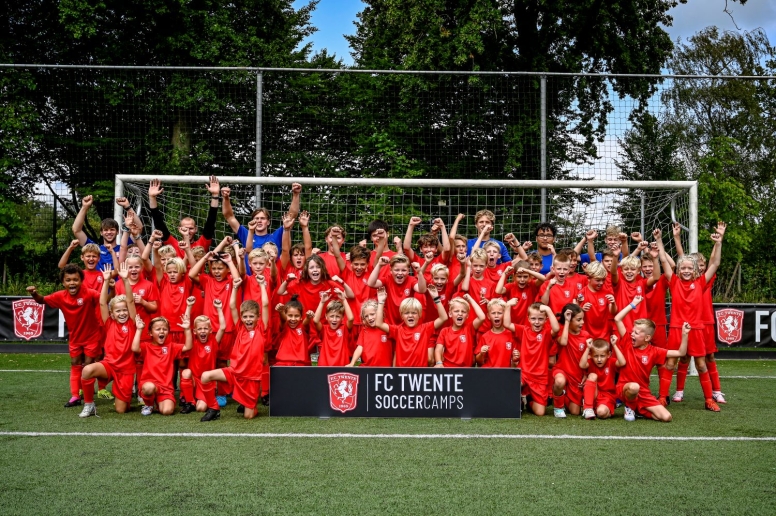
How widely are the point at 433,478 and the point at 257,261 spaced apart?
3.20m

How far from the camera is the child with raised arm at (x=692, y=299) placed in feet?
23.6

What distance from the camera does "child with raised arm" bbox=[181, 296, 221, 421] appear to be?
6770 millimetres

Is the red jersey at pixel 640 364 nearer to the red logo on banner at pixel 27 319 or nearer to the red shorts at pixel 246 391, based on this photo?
the red shorts at pixel 246 391

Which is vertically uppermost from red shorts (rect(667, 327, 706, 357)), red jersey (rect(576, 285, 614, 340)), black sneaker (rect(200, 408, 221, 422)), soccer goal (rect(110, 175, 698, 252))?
soccer goal (rect(110, 175, 698, 252))

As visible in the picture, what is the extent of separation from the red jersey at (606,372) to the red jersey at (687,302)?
116 cm

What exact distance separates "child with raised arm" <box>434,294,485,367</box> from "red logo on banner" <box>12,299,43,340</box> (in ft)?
26.5

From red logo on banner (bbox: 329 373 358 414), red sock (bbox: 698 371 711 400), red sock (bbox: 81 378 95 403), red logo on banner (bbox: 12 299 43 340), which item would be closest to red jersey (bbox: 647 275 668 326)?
red sock (bbox: 698 371 711 400)

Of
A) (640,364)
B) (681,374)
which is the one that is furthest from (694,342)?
(640,364)

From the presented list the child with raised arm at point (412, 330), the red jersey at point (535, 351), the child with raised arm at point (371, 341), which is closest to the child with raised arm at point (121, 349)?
the child with raised arm at point (371, 341)

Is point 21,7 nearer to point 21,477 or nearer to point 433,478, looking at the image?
point 21,477

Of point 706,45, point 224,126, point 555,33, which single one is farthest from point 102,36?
point 706,45

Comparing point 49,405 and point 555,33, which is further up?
point 555,33

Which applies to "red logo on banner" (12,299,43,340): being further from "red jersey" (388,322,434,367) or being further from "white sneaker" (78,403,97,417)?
"red jersey" (388,322,434,367)

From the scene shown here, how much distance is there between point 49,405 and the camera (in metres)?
7.09
